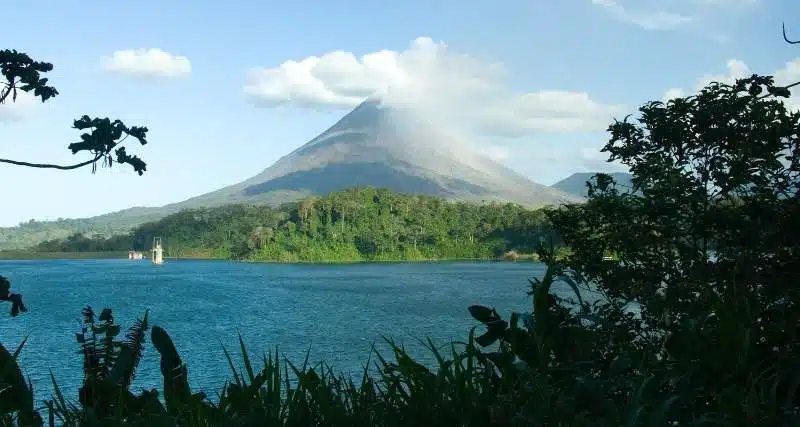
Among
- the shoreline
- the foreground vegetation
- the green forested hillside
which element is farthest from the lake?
the green forested hillside

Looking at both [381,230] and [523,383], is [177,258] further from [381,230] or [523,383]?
[523,383]

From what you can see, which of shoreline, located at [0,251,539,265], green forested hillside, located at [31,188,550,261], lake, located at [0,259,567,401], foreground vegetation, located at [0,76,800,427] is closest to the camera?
foreground vegetation, located at [0,76,800,427]

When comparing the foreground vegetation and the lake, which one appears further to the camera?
→ the lake

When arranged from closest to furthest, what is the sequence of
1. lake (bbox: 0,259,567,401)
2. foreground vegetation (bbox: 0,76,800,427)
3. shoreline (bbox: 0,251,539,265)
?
foreground vegetation (bbox: 0,76,800,427)
lake (bbox: 0,259,567,401)
shoreline (bbox: 0,251,539,265)

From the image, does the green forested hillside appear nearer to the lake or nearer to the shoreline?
the shoreline

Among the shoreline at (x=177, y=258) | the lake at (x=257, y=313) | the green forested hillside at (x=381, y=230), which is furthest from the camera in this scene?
the green forested hillside at (x=381, y=230)

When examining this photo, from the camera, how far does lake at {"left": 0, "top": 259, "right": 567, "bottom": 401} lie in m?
30.6

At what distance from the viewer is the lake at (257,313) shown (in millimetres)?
30625

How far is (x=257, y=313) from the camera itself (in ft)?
177

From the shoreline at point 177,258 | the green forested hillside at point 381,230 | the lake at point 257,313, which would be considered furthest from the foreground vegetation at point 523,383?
the green forested hillside at point 381,230

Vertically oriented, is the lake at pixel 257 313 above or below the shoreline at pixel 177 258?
below

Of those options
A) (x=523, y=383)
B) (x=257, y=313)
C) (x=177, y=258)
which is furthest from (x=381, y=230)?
(x=523, y=383)

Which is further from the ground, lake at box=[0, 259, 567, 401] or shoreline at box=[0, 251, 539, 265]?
shoreline at box=[0, 251, 539, 265]

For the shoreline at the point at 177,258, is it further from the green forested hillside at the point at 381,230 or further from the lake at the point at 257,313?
the lake at the point at 257,313
